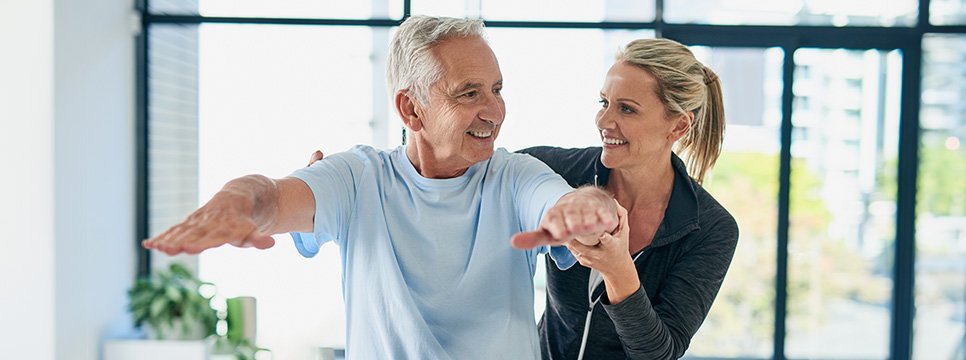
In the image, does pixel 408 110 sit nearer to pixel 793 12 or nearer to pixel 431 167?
pixel 431 167

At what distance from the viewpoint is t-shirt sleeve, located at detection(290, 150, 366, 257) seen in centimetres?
139

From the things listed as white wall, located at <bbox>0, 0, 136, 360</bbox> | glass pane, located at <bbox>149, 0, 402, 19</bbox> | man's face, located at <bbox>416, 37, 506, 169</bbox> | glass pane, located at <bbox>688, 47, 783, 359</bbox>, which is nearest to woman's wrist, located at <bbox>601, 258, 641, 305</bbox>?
man's face, located at <bbox>416, 37, 506, 169</bbox>

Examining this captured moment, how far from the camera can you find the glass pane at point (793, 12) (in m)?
4.69

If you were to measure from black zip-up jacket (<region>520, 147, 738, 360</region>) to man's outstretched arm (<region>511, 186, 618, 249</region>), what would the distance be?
21.0 inches

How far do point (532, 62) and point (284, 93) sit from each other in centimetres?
129

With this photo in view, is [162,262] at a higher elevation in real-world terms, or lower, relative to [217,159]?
lower

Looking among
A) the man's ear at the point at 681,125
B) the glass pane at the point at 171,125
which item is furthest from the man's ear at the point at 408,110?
the glass pane at the point at 171,125

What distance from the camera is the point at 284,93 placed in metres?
4.87

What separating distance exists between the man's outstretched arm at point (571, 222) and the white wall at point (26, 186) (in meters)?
3.27

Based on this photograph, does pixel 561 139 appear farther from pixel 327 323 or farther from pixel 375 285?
pixel 375 285

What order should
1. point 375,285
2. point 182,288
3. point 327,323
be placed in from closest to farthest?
point 375,285
point 182,288
point 327,323

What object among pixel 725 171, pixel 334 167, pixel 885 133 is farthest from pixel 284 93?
pixel 334 167

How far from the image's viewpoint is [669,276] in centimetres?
183

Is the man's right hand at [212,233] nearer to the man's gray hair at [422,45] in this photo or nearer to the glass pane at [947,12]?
the man's gray hair at [422,45]
